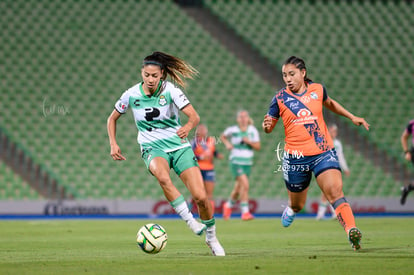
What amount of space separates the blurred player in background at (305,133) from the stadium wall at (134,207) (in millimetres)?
10719

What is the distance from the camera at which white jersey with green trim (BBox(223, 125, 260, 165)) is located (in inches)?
637

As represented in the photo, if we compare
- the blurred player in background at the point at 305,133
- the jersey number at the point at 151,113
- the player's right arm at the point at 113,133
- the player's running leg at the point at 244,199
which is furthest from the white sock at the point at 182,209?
the player's running leg at the point at 244,199

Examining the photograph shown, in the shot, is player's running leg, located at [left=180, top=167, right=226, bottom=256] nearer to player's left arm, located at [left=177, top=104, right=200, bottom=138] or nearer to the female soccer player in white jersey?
the female soccer player in white jersey

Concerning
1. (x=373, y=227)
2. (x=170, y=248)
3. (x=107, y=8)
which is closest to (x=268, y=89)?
(x=107, y=8)

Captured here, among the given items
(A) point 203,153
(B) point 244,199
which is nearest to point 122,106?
(B) point 244,199

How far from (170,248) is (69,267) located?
8.34 feet

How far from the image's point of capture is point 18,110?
20.4m

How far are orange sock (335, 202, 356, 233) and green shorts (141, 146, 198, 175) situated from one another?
1777 mm

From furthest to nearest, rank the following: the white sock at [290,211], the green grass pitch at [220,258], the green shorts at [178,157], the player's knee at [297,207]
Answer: the white sock at [290,211]
the player's knee at [297,207]
the green shorts at [178,157]
the green grass pitch at [220,258]

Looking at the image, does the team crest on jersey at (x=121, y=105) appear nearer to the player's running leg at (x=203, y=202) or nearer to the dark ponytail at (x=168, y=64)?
the dark ponytail at (x=168, y=64)

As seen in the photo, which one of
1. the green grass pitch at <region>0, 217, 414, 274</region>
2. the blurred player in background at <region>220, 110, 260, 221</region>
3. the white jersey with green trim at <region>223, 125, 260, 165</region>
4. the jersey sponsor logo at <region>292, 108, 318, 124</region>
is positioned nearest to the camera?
the green grass pitch at <region>0, 217, 414, 274</region>

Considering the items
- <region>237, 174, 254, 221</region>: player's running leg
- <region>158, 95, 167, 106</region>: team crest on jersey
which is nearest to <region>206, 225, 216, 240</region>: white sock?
<region>158, 95, 167, 106</region>: team crest on jersey

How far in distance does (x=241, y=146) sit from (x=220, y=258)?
372 inches

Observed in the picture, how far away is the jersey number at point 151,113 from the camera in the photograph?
778 centimetres
